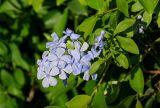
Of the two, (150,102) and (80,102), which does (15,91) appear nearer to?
(150,102)

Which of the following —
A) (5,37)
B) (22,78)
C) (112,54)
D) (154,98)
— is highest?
(5,37)

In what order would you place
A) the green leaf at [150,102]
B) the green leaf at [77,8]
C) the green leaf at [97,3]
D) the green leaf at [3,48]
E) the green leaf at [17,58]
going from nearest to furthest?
the green leaf at [97,3]
the green leaf at [150,102]
the green leaf at [77,8]
the green leaf at [3,48]
the green leaf at [17,58]

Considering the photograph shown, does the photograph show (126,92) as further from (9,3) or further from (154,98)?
(9,3)

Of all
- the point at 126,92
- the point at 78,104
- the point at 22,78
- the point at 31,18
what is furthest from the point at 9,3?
the point at 78,104

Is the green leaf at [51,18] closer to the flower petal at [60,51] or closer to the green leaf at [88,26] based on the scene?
the green leaf at [88,26]

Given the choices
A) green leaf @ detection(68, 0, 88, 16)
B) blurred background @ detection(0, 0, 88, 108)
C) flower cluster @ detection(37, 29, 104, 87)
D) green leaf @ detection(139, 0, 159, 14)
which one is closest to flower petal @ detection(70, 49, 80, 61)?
flower cluster @ detection(37, 29, 104, 87)

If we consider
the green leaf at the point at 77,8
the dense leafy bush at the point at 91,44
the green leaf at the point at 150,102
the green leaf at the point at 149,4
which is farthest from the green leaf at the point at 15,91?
the green leaf at the point at 149,4

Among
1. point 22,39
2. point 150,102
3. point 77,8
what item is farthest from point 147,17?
point 22,39
